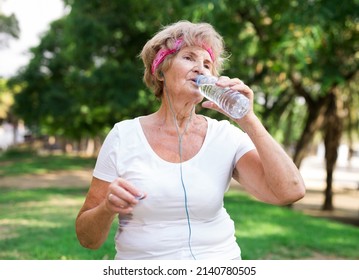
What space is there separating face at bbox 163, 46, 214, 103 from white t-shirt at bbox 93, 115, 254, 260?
0.22 metres

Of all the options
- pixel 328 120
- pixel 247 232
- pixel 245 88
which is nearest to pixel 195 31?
pixel 245 88

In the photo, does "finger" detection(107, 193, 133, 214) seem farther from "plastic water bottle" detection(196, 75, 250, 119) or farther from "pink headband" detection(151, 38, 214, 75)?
"pink headband" detection(151, 38, 214, 75)

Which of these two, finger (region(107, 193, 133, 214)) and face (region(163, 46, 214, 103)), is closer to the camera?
finger (region(107, 193, 133, 214))

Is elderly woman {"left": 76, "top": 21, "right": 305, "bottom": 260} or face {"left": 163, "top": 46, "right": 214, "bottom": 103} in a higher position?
face {"left": 163, "top": 46, "right": 214, "bottom": 103}

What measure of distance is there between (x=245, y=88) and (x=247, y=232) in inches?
239

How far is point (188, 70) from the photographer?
2.10m

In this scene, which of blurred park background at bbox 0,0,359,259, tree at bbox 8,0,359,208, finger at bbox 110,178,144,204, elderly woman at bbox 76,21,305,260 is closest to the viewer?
finger at bbox 110,178,144,204

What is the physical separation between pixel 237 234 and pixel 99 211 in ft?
18.9

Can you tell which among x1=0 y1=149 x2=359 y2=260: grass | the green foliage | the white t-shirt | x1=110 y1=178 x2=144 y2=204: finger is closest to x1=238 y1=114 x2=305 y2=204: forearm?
the white t-shirt

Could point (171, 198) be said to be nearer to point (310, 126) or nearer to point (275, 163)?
point (275, 163)

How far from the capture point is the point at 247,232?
768 cm

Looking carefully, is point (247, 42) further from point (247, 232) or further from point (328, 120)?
point (247, 232)

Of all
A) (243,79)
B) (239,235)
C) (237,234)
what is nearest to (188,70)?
(239,235)

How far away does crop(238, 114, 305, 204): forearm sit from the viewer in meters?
1.94
